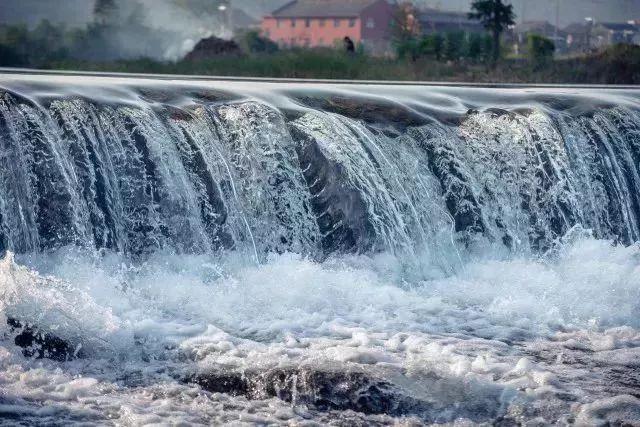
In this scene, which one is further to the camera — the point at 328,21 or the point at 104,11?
the point at 328,21

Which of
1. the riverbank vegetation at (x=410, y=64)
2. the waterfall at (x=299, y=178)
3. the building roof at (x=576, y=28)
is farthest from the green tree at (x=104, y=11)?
the building roof at (x=576, y=28)

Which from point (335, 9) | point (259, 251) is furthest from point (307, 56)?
point (335, 9)

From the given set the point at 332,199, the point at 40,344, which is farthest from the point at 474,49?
the point at 40,344

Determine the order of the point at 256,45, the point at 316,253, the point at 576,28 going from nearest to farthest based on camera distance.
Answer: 1. the point at 316,253
2. the point at 256,45
3. the point at 576,28

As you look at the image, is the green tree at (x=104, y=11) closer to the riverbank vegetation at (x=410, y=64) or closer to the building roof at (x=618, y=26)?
the riverbank vegetation at (x=410, y=64)

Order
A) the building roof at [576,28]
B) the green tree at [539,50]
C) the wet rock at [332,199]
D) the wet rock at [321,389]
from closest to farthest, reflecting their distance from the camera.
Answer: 1. the wet rock at [321,389]
2. the wet rock at [332,199]
3. the green tree at [539,50]
4. the building roof at [576,28]

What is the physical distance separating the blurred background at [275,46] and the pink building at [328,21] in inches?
4.5

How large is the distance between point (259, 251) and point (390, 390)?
3496 mm

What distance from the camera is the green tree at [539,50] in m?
24.5

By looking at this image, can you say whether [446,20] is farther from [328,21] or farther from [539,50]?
[539,50]

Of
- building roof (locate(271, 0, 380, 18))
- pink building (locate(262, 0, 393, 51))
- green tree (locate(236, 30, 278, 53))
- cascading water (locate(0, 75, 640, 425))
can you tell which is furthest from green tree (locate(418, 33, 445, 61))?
building roof (locate(271, 0, 380, 18))

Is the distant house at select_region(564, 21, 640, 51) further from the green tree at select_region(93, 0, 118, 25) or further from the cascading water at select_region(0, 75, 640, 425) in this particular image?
the cascading water at select_region(0, 75, 640, 425)

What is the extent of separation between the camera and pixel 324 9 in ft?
197

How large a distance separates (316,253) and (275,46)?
71.2 ft
